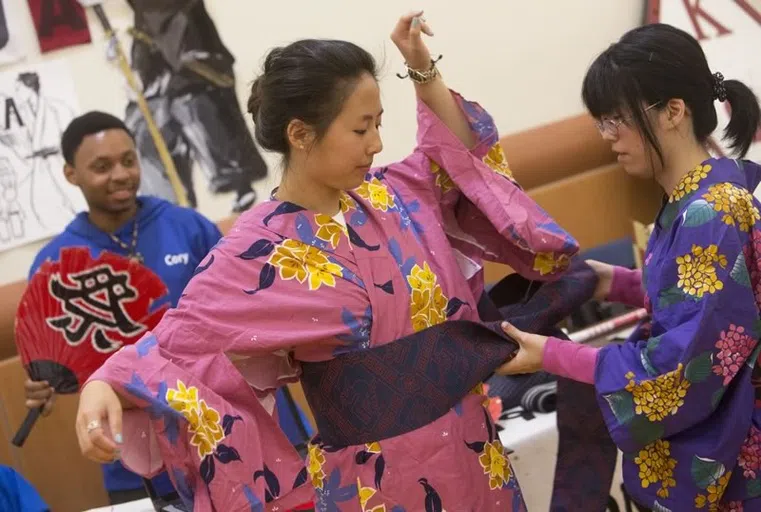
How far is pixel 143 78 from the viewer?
8.91 ft

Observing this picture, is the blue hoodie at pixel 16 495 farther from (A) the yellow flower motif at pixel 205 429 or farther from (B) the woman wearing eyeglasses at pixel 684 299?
(B) the woman wearing eyeglasses at pixel 684 299

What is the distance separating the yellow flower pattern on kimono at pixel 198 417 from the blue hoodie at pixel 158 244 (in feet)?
2.86

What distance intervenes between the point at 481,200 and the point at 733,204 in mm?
395

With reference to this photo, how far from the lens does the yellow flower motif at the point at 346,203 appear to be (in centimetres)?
155

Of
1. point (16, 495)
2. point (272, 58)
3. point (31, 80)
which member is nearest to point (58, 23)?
point (31, 80)

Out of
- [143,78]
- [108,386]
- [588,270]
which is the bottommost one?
[588,270]

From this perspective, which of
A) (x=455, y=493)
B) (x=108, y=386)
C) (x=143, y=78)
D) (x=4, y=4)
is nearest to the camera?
(x=108, y=386)

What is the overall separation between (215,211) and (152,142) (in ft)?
0.87

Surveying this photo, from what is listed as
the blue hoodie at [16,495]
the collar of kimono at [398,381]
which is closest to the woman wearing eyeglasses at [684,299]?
the collar of kimono at [398,381]

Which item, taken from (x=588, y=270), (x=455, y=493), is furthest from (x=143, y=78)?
(x=455, y=493)

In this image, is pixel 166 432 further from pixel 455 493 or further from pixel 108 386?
pixel 455 493

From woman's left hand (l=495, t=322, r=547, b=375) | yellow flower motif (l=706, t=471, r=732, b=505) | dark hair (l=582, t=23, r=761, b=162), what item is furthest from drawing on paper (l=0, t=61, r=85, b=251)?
yellow flower motif (l=706, t=471, r=732, b=505)

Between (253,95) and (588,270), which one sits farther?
(588,270)

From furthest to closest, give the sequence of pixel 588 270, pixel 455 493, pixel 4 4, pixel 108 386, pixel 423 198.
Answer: pixel 4 4, pixel 588 270, pixel 423 198, pixel 455 493, pixel 108 386
